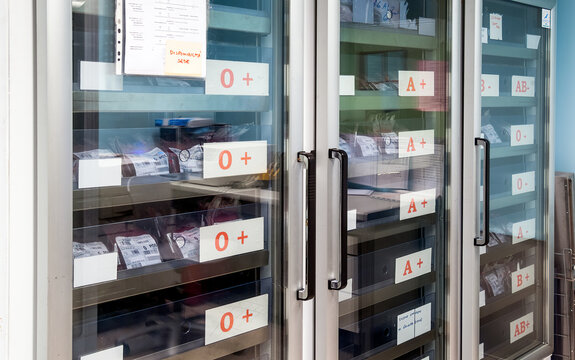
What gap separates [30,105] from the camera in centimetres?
162

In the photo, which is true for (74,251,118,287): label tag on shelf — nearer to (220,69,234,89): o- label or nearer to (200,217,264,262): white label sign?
(200,217,264,262): white label sign

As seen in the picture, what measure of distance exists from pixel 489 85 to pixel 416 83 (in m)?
0.59

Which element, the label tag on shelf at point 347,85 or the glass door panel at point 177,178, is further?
the label tag on shelf at point 347,85

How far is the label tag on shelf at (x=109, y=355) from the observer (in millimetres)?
1783

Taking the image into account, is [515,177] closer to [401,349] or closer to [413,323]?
[413,323]

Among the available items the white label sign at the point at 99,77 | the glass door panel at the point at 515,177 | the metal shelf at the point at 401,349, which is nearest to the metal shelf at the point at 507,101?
the glass door panel at the point at 515,177

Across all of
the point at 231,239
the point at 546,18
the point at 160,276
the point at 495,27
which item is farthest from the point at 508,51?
the point at 160,276

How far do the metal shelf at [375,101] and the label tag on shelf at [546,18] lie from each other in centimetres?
119

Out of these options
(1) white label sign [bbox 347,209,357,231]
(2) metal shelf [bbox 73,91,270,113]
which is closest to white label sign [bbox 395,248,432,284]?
(1) white label sign [bbox 347,209,357,231]

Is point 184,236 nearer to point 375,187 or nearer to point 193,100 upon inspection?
point 193,100

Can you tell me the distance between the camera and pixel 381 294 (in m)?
2.77

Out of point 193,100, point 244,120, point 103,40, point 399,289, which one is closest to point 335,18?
point 244,120

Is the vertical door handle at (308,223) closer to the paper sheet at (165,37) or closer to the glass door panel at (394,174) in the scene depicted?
the glass door panel at (394,174)

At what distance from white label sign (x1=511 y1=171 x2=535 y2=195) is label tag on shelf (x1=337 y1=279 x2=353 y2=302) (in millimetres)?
1352
